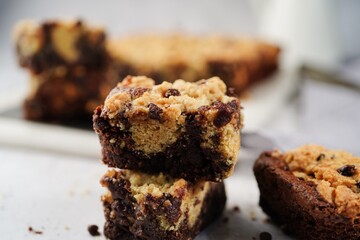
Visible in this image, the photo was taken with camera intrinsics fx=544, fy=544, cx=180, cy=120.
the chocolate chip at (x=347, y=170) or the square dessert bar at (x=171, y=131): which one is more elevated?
the square dessert bar at (x=171, y=131)

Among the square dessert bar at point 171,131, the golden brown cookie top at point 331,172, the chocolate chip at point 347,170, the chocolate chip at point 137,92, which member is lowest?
the golden brown cookie top at point 331,172

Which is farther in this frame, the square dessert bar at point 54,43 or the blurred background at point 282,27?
the blurred background at point 282,27

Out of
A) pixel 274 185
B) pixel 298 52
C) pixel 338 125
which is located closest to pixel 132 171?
pixel 274 185

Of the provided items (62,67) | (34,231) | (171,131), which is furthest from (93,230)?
(62,67)

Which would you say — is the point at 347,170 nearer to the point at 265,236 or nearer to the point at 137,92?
the point at 265,236

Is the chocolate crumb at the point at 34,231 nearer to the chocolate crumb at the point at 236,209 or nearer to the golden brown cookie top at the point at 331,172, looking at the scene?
the chocolate crumb at the point at 236,209

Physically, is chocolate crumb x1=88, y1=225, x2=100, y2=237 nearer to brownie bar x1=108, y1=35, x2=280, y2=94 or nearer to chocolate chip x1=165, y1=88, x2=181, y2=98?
chocolate chip x1=165, y1=88, x2=181, y2=98

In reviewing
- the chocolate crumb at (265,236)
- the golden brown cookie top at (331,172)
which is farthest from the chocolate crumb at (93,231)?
the golden brown cookie top at (331,172)
